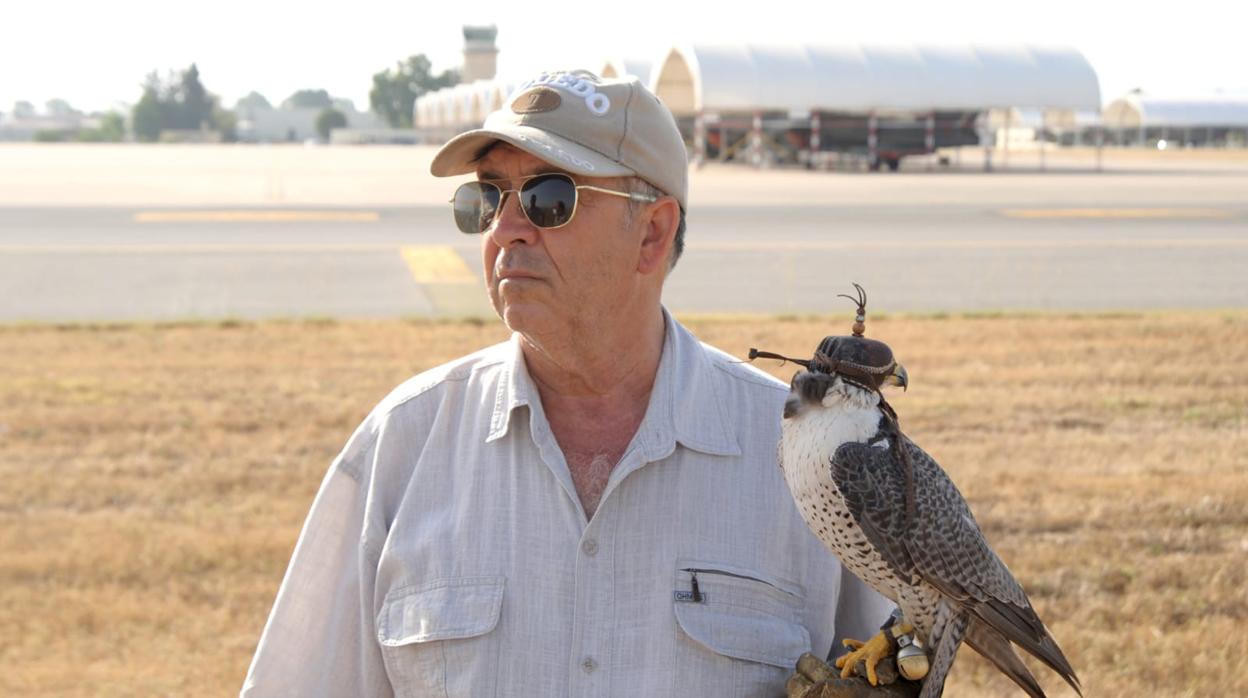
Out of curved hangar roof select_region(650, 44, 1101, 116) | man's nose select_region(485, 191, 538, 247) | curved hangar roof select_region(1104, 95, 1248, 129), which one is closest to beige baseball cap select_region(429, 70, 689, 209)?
man's nose select_region(485, 191, 538, 247)

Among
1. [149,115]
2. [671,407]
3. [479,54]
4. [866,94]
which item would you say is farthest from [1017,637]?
[149,115]

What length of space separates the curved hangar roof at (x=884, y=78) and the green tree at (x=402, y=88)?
106545mm

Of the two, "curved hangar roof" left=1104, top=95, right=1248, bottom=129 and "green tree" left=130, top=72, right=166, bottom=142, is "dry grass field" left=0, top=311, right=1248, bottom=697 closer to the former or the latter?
"curved hangar roof" left=1104, top=95, right=1248, bottom=129

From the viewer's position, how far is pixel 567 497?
2623 millimetres

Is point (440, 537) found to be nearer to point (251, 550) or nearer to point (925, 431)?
point (251, 550)

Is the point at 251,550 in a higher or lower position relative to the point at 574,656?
lower

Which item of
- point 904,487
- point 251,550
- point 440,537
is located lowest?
point 251,550

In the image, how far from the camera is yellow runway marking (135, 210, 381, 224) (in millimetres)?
21312

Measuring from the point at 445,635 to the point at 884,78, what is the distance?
40.8 metres

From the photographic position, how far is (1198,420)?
7719mm

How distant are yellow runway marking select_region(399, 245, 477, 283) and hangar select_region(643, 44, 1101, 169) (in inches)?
954

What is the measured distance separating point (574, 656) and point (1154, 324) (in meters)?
9.31

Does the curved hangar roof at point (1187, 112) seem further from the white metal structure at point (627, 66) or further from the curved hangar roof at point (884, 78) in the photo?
the white metal structure at point (627, 66)

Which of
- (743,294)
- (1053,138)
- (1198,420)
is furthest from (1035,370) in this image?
(1053,138)
